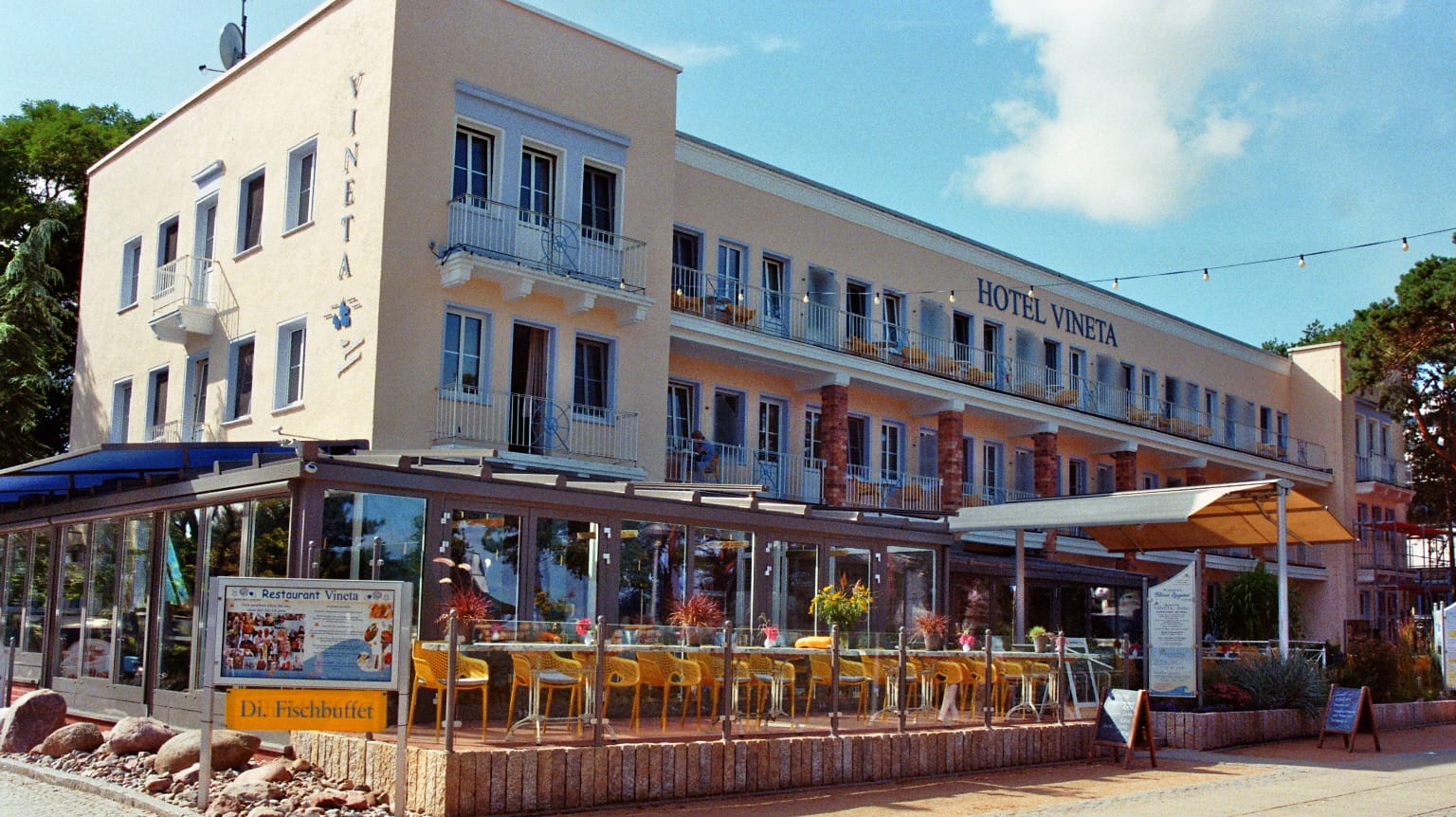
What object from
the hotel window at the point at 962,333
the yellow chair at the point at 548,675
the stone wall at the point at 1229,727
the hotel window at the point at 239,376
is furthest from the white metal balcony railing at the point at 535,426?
the hotel window at the point at 962,333

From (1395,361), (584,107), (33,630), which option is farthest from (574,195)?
(1395,361)

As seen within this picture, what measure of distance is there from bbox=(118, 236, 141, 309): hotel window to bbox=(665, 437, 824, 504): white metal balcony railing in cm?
1007

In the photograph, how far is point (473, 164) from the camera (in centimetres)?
1994

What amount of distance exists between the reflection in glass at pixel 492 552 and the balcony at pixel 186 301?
9.46 meters

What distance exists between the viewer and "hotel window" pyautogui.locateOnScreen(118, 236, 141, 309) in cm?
2498

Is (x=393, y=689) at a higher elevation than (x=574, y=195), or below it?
below

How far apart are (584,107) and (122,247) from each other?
9.74 metres

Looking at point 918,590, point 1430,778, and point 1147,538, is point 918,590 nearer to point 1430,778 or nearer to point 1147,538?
point 1147,538

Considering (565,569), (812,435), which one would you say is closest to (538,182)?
(565,569)

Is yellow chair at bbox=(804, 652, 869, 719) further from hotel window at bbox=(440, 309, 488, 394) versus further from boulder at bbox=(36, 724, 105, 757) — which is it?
hotel window at bbox=(440, 309, 488, 394)

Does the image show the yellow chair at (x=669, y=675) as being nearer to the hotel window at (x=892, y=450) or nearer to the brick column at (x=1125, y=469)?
the hotel window at (x=892, y=450)

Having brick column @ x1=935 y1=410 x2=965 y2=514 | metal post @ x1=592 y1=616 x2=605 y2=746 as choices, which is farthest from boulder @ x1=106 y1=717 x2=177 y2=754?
brick column @ x1=935 y1=410 x2=965 y2=514

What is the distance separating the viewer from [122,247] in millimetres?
25141

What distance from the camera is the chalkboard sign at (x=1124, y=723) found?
48.8 ft
